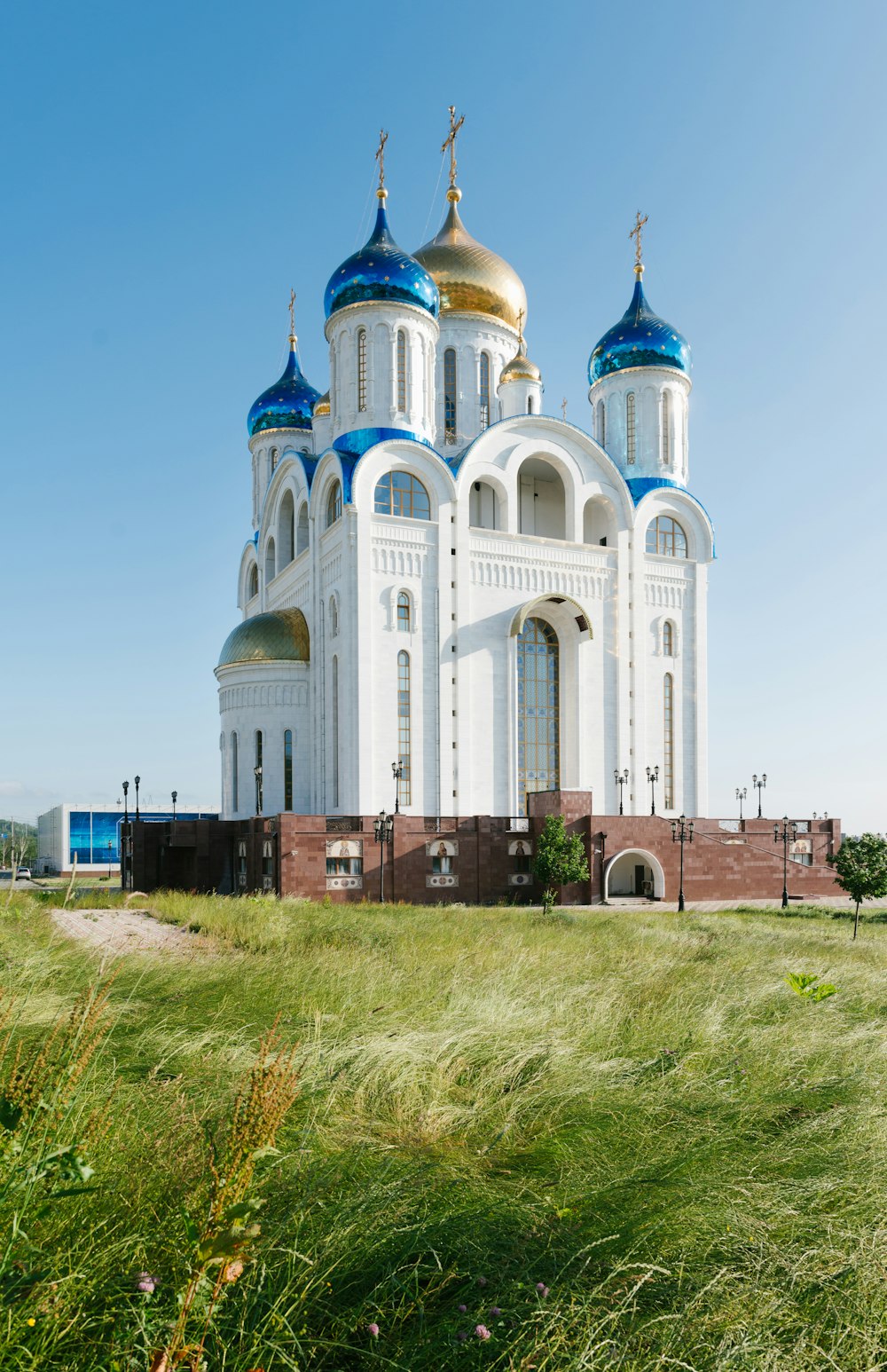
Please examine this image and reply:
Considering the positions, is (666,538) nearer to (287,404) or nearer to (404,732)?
(404,732)

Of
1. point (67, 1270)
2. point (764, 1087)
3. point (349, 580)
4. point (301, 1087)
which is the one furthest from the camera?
point (349, 580)

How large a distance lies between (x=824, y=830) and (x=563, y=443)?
16226 millimetres

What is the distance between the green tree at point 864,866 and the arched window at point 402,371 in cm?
1882

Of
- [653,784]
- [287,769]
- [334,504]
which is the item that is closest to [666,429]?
[334,504]

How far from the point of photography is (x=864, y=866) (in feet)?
76.6

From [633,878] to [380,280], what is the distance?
69.3 feet

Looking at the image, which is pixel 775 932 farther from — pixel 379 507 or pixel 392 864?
pixel 379 507

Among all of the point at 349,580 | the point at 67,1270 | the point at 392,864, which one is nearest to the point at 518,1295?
the point at 67,1270

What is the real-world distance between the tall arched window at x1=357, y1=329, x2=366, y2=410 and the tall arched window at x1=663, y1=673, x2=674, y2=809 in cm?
1437

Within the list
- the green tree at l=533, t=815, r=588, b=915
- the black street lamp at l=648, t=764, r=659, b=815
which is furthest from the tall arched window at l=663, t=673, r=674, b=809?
the green tree at l=533, t=815, r=588, b=915

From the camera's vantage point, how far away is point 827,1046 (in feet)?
21.0

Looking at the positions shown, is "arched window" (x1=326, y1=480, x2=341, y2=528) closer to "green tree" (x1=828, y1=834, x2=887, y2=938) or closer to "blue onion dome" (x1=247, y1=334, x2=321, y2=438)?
"blue onion dome" (x1=247, y1=334, x2=321, y2=438)

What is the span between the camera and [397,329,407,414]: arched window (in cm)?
3048

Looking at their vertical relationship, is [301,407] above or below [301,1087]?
above
